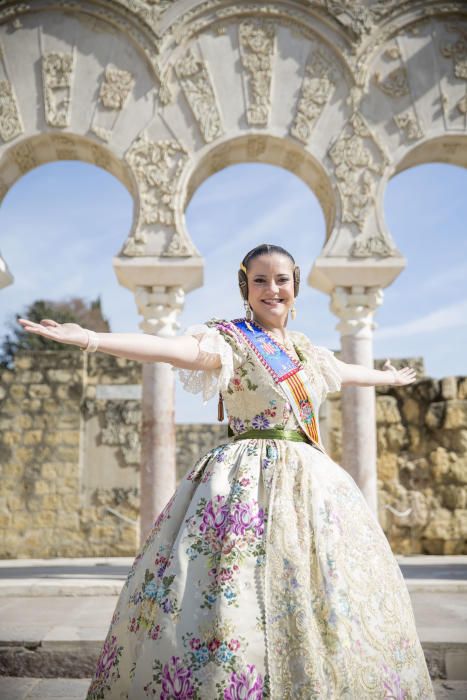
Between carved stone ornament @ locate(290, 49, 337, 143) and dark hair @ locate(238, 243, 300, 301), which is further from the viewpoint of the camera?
carved stone ornament @ locate(290, 49, 337, 143)

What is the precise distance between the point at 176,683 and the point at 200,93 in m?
5.29

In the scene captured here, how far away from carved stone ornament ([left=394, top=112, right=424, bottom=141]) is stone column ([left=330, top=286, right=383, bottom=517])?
56.3 inches

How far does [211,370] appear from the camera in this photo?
232 cm

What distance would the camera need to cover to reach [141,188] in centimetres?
592

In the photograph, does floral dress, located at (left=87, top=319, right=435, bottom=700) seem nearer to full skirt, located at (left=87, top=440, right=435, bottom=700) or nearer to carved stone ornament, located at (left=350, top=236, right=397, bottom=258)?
full skirt, located at (left=87, top=440, right=435, bottom=700)

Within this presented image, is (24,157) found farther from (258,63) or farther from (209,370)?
(209,370)

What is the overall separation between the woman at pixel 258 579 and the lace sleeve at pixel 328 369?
0.98 feet

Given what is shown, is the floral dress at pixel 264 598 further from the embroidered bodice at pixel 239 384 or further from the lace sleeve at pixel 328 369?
the lace sleeve at pixel 328 369

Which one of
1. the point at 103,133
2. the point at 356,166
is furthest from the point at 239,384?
the point at 103,133

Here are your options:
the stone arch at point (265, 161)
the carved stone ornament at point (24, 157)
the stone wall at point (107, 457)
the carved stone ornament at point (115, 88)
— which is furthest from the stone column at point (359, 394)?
the stone wall at point (107, 457)

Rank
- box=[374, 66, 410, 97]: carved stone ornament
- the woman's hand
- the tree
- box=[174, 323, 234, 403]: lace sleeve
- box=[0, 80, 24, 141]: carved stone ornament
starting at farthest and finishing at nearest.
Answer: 1. the tree
2. box=[374, 66, 410, 97]: carved stone ornament
3. box=[0, 80, 24, 141]: carved stone ornament
4. the woman's hand
5. box=[174, 323, 234, 403]: lace sleeve

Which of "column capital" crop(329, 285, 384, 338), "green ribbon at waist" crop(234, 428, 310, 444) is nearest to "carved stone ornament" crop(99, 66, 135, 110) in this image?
"column capital" crop(329, 285, 384, 338)

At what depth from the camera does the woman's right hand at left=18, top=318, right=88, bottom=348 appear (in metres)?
1.91

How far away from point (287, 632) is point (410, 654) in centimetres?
38
